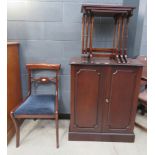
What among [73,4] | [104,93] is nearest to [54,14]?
[73,4]

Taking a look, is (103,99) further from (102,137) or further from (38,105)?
(38,105)

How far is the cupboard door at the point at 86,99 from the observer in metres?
1.63

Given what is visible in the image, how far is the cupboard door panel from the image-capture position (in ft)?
5.32

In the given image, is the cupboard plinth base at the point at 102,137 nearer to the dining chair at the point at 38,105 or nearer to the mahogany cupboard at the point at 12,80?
the dining chair at the point at 38,105

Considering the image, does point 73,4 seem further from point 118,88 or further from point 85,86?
point 118,88

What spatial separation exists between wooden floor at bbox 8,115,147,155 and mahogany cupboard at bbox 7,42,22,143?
0.21 meters

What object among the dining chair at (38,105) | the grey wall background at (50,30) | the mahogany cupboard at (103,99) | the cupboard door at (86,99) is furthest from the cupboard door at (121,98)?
the dining chair at (38,105)

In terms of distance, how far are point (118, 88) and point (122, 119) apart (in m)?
0.42

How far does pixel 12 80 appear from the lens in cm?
186

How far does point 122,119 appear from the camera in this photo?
5.83 ft

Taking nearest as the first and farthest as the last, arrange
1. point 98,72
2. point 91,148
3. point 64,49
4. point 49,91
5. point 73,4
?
point 98,72 < point 91,148 < point 73,4 < point 64,49 < point 49,91

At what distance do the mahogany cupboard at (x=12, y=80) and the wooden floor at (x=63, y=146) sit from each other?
0.70 feet

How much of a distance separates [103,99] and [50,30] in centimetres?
116

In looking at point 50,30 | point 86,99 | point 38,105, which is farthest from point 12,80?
point 86,99
